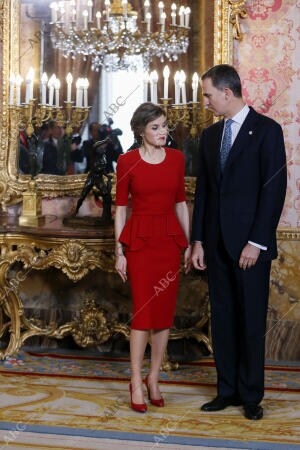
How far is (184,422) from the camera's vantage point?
11.1ft

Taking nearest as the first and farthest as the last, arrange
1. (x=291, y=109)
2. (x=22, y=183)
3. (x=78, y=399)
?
(x=78, y=399) < (x=291, y=109) < (x=22, y=183)

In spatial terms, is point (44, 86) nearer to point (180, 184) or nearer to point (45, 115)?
point (45, 115)

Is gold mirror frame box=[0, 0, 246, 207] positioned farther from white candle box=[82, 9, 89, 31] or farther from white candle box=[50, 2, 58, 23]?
white candle box=[82, 9, 89, 31]

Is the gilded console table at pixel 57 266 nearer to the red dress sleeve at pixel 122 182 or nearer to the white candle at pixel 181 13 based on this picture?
the red dress sleeve at pixel 122 182

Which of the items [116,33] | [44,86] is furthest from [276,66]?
[44,86]

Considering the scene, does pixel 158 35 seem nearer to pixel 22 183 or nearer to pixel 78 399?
pixel 22 183

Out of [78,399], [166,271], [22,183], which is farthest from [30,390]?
[22,183]

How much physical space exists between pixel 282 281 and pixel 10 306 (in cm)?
170

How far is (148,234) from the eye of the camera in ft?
11.3

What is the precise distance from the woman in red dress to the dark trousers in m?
0.22

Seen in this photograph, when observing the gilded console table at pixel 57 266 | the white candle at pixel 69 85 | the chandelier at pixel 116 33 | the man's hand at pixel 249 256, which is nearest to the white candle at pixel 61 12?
the chandelier at pixel 116 33

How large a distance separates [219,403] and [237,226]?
2.90 ft

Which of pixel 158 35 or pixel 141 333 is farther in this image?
pixel 158 35

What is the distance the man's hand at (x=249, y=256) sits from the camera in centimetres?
329
